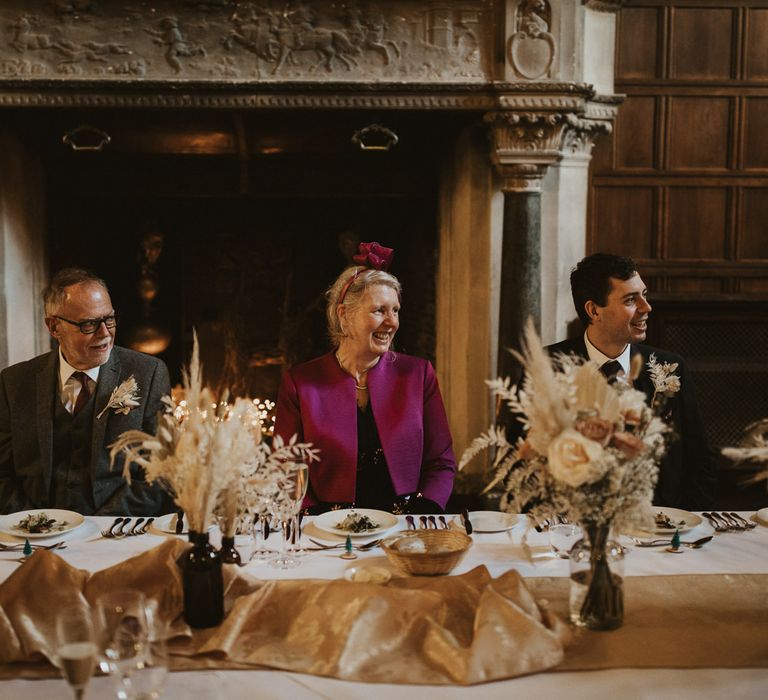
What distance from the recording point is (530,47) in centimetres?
402

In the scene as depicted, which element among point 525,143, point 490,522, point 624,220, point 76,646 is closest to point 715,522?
point 490,522

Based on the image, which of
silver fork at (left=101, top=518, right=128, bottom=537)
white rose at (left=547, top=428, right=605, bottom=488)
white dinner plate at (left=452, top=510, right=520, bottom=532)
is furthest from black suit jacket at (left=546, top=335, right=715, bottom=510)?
silver fork at (left=101, top=518, right=128, bottom=537)

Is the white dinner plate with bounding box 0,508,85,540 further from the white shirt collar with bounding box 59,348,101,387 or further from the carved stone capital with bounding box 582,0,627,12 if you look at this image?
the carved stone capital with bounding box 582,0,627,12

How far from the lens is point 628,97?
14.7 ft

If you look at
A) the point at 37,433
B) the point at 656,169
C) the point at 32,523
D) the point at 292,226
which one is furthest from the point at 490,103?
the point at 32,523

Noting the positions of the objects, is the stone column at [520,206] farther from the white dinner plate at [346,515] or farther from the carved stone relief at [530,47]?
the white dinner plate at [346,515]

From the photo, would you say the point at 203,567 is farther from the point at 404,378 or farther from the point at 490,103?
the point at 490,103

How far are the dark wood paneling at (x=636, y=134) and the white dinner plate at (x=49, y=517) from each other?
11.2 feet

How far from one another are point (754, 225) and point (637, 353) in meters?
2.22

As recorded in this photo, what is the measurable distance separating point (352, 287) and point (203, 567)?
1.37 metres

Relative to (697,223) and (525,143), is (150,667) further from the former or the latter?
(697,223)

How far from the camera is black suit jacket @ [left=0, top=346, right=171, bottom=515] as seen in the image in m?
2.73

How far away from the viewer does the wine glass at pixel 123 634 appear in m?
1.24

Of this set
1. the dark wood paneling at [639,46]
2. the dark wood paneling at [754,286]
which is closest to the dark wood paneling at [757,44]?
the dark wood paneling at [639,46]
